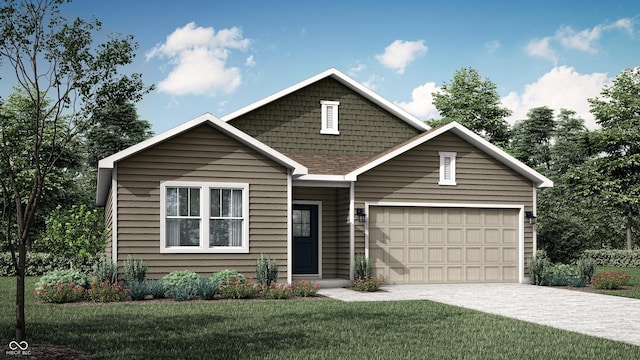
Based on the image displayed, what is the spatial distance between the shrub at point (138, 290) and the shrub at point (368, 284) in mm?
5369

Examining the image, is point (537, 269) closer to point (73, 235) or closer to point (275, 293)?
point (275, 293)

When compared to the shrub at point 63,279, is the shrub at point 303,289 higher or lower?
lower

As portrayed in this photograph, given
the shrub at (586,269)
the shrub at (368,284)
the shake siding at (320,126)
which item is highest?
the shake siding at (320,126)

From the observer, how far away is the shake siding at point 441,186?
779 inches

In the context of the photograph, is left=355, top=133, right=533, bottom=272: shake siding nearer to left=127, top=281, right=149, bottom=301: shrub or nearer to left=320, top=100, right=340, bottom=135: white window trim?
left=320, top=100, right=340, bottom=135: white window trim

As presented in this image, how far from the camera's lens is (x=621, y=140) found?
3759cm

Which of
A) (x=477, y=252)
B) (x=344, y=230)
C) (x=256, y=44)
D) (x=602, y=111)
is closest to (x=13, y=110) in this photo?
(x=256, y=44)

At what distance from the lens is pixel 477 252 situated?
68.2 feet

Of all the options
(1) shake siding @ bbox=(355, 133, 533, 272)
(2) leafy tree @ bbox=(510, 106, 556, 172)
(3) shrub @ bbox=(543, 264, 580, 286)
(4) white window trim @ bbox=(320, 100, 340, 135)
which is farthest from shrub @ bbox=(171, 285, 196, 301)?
(2) leafy tree @ bbox=(510, 106, 556, 172)

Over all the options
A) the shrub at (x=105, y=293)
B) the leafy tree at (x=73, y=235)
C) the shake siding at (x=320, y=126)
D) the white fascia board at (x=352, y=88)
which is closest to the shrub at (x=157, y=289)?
the shrub at (x=105, y=293)

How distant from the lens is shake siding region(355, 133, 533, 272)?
1980 centimetres

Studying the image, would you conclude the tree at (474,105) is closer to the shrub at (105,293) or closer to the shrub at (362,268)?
the shrub at (362,268)

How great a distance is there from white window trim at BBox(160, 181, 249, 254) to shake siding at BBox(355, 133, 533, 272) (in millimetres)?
3480

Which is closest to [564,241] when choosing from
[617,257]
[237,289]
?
[617,257]
